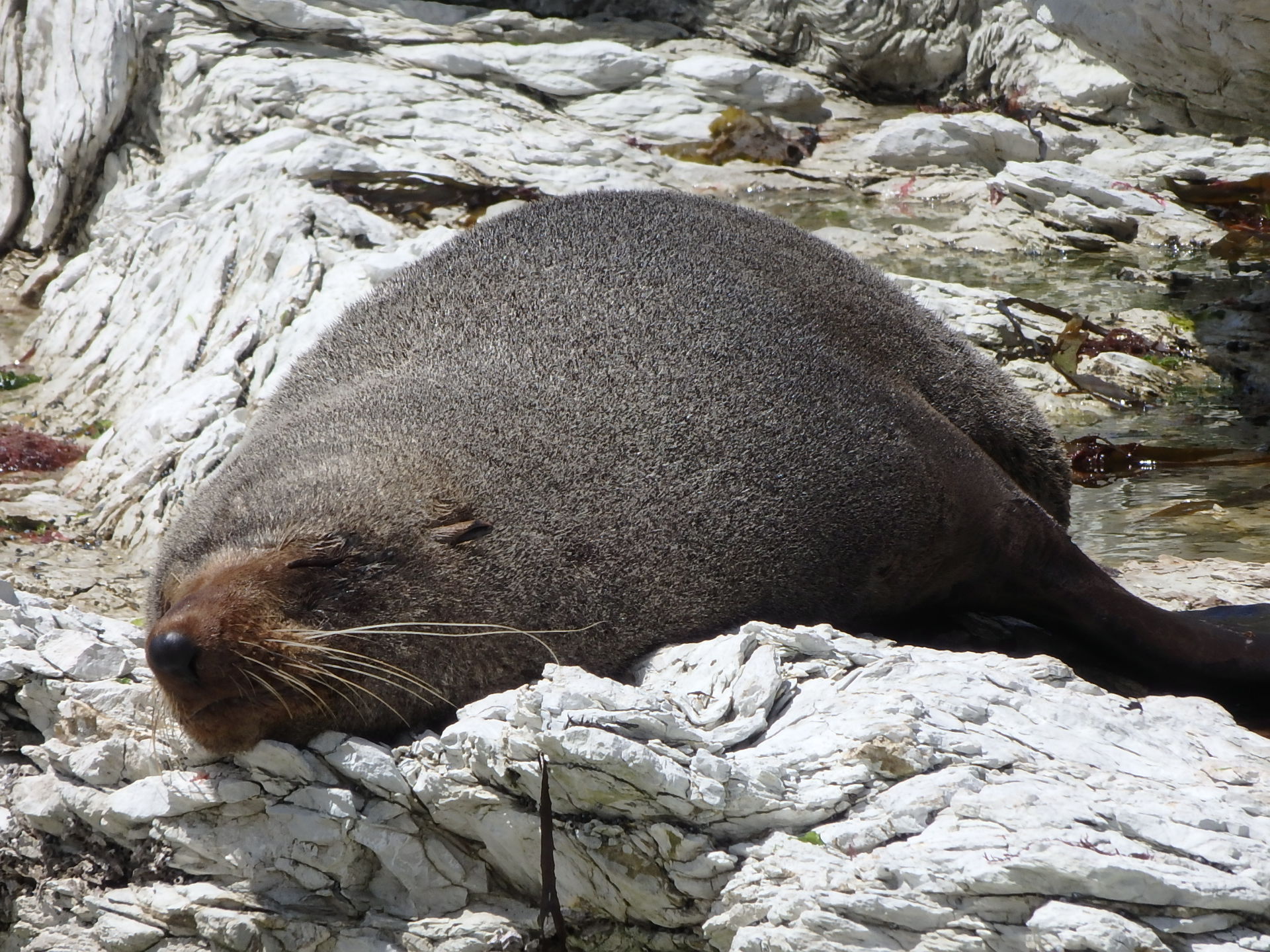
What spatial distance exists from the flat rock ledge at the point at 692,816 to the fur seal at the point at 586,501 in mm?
198

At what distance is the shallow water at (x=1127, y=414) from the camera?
5.45 m

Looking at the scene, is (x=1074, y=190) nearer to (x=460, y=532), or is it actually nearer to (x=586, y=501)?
(x=586, y=501)

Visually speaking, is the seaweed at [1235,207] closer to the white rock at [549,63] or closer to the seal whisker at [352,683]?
the white rock at [549,63]

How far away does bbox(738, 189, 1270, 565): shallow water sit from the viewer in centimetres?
545

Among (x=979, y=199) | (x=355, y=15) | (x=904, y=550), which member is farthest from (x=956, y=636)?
(x=355, y=15)

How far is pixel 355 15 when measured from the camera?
11.0 meters

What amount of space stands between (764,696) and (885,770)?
0.41 m

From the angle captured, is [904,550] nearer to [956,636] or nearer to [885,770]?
[956,636]

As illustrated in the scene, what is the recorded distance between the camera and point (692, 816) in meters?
2.74

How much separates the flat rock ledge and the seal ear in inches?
16.3

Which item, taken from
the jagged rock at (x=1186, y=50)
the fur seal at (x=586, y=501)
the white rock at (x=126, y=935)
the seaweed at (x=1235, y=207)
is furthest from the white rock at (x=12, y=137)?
the seaweed at (x=1235, y=207)

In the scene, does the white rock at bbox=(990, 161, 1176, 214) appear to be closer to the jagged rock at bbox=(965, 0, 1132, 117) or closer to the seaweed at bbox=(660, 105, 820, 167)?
the jagged rock at bbox=(965, 0, 1132, 117)

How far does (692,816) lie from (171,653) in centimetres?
114

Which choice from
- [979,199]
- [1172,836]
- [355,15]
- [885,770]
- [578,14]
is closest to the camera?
[1172,836]
